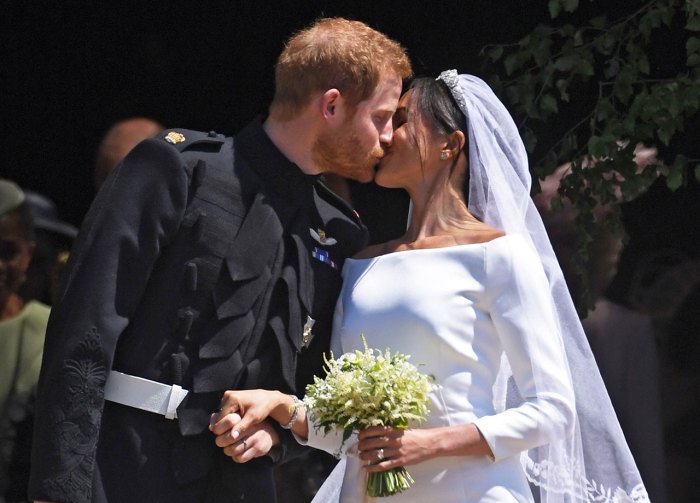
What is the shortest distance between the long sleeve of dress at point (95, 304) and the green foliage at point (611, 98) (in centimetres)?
155

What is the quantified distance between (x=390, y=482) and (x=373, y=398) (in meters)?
0.21

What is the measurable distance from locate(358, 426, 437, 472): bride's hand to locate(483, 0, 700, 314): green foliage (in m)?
1.40

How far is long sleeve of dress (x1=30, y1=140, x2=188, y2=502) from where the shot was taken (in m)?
2.91

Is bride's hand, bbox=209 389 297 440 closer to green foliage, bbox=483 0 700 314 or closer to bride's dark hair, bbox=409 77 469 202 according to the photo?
bride's dark hair, bbox=409 77 469 202

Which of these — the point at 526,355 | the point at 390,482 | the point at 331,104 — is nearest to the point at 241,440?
the point at 390,482

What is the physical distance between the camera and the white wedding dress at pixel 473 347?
3088 mm

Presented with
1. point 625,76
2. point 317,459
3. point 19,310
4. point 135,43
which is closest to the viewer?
point 625,76

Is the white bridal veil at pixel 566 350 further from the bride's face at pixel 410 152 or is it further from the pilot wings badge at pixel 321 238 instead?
the pilot wings badge at pixel 321 238

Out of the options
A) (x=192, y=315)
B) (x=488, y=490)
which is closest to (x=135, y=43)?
(x=192, y=315)

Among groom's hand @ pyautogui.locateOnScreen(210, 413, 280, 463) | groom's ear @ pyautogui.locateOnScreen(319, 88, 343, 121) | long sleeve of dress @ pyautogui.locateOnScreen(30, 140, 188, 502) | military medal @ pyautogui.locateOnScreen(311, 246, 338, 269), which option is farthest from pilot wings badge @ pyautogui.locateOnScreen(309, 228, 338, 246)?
groom's hand @ pyautogui.locateOnScreen(210, 413, 280, 463)

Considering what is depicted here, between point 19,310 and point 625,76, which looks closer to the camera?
point 625,76

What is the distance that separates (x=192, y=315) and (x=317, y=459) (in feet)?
7.42

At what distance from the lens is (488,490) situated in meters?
3.08

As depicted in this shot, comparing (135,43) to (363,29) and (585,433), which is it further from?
(585,433)
